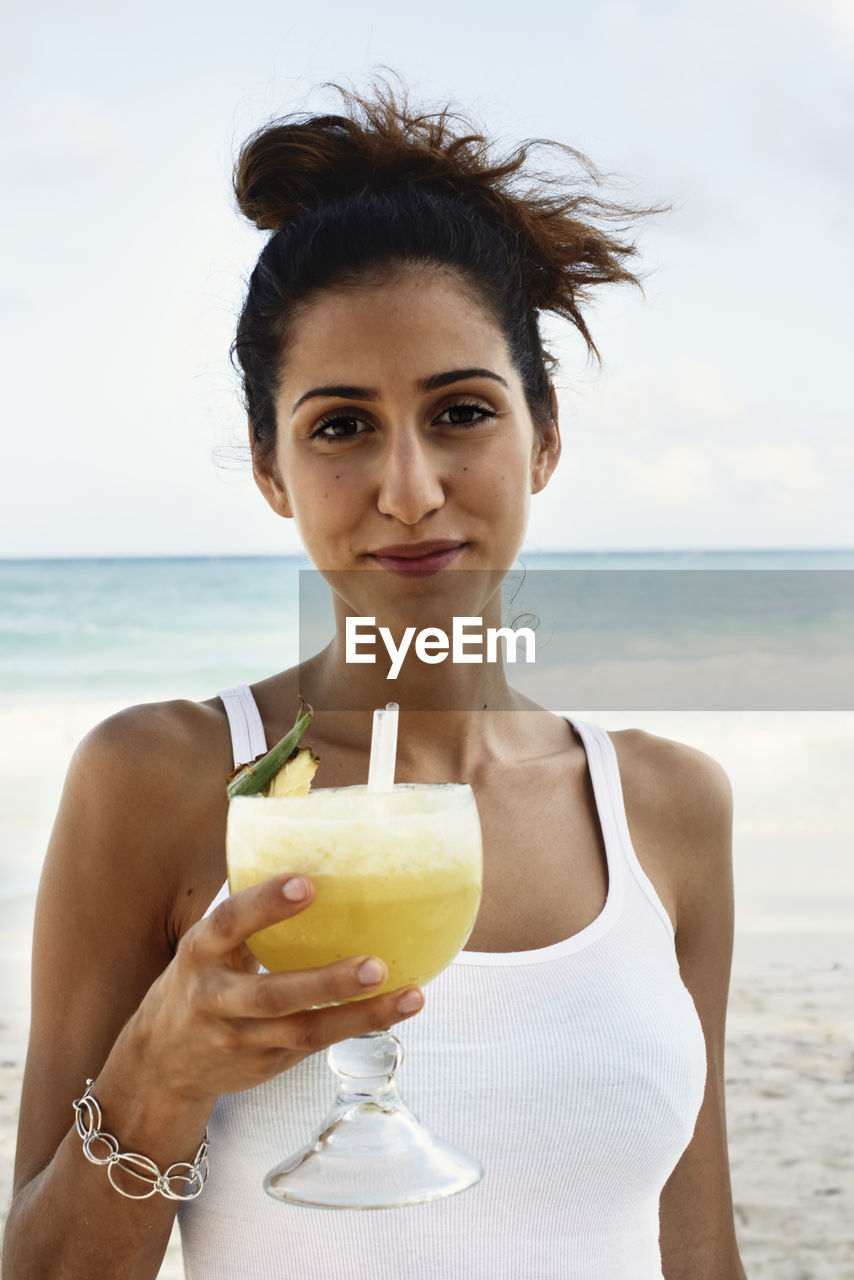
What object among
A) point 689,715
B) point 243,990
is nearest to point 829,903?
point 689,715

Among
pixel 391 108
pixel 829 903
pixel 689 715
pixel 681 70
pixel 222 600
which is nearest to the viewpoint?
pixel 391 108

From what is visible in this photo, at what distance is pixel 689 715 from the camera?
49.5 ft

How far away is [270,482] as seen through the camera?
234 cm

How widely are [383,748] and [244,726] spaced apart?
2.46 ft

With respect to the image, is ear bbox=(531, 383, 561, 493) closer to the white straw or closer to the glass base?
the white straw

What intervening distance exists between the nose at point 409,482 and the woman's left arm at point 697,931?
0.72 metres

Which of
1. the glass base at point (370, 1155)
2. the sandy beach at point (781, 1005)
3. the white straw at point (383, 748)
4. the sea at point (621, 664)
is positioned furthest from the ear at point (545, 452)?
the sea at point (621, 664)

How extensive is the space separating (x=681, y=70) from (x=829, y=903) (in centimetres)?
1562

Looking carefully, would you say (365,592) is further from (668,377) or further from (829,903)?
(668,377)

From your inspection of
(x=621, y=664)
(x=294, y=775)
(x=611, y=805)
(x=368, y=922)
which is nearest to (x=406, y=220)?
(x=611, y=805)

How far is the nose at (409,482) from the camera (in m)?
1.87

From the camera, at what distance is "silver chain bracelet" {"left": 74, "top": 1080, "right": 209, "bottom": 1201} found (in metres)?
1.52

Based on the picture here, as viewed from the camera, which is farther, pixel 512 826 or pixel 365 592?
pixel 512 826

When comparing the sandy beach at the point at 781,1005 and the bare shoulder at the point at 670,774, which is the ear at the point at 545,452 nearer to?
the bare shoulder at the point at 670,774
